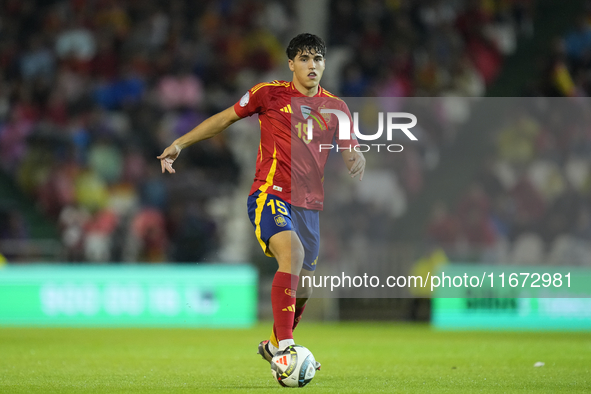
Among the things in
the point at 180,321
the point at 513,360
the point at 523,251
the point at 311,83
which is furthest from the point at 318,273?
the point at 311,83

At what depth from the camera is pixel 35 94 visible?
15531mm

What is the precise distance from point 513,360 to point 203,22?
10625mm

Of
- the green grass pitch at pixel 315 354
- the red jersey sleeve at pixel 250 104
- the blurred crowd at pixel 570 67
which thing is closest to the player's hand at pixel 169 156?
the red jersey sleeve at pixel 250 104

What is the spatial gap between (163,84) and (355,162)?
9.81 m

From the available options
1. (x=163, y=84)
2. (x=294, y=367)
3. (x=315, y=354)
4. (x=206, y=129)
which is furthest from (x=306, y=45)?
(x=163, y=84)

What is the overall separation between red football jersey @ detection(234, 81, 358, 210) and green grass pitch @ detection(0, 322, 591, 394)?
1238 millimetres

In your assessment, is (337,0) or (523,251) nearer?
(523,251)

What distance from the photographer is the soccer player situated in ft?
18.6

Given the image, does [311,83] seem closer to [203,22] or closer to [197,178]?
[197,178]

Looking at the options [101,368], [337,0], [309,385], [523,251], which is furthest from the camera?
[337,0]

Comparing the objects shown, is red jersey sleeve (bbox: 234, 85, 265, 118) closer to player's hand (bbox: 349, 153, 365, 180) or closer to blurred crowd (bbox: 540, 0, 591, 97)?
player's hand (bbox: 349, 153, 365, 180)

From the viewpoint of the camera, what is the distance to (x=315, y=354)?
8.14 meters

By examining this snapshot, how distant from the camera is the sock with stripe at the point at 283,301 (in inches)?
220

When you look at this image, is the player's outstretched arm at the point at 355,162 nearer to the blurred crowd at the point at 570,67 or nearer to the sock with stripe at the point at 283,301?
the sock with stripe at the point at 283,301
